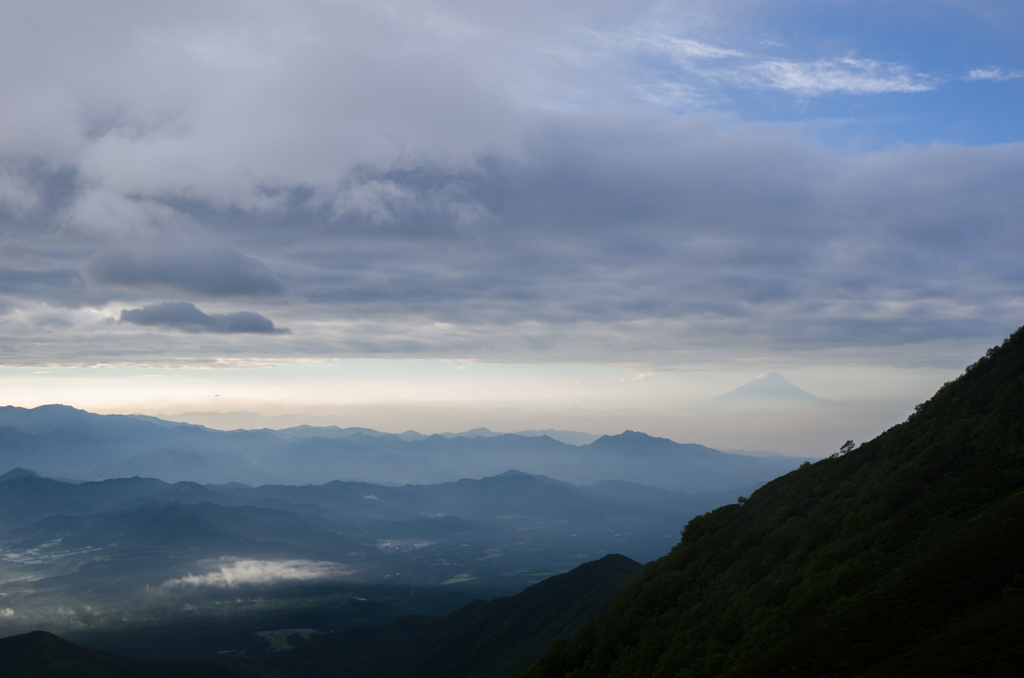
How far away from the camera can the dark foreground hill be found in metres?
47.1

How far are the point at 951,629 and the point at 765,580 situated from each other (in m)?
33.7

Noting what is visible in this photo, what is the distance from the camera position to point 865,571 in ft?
202

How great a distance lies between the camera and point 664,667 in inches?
2997

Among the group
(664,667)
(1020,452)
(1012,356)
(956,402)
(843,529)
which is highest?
(1012,356)

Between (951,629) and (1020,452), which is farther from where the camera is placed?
(1020,452)

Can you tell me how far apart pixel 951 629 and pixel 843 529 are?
97.5 feet

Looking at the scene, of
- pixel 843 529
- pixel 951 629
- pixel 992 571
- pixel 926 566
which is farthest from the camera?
pixel 843 529

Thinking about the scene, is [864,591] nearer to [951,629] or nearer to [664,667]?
[951,629]

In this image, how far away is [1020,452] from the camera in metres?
66.4

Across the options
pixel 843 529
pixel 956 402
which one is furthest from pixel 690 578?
pixel 956 402

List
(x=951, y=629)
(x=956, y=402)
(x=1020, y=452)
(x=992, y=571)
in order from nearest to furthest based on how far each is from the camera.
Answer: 1. (x=951, y=629)
2. (x=992, y=571)
3. (x=1020, y=452)
4. (x=956, y=402)

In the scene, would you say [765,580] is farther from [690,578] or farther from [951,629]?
[951,629]

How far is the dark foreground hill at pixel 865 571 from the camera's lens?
4709 cm

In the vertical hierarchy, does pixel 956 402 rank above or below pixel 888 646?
above
